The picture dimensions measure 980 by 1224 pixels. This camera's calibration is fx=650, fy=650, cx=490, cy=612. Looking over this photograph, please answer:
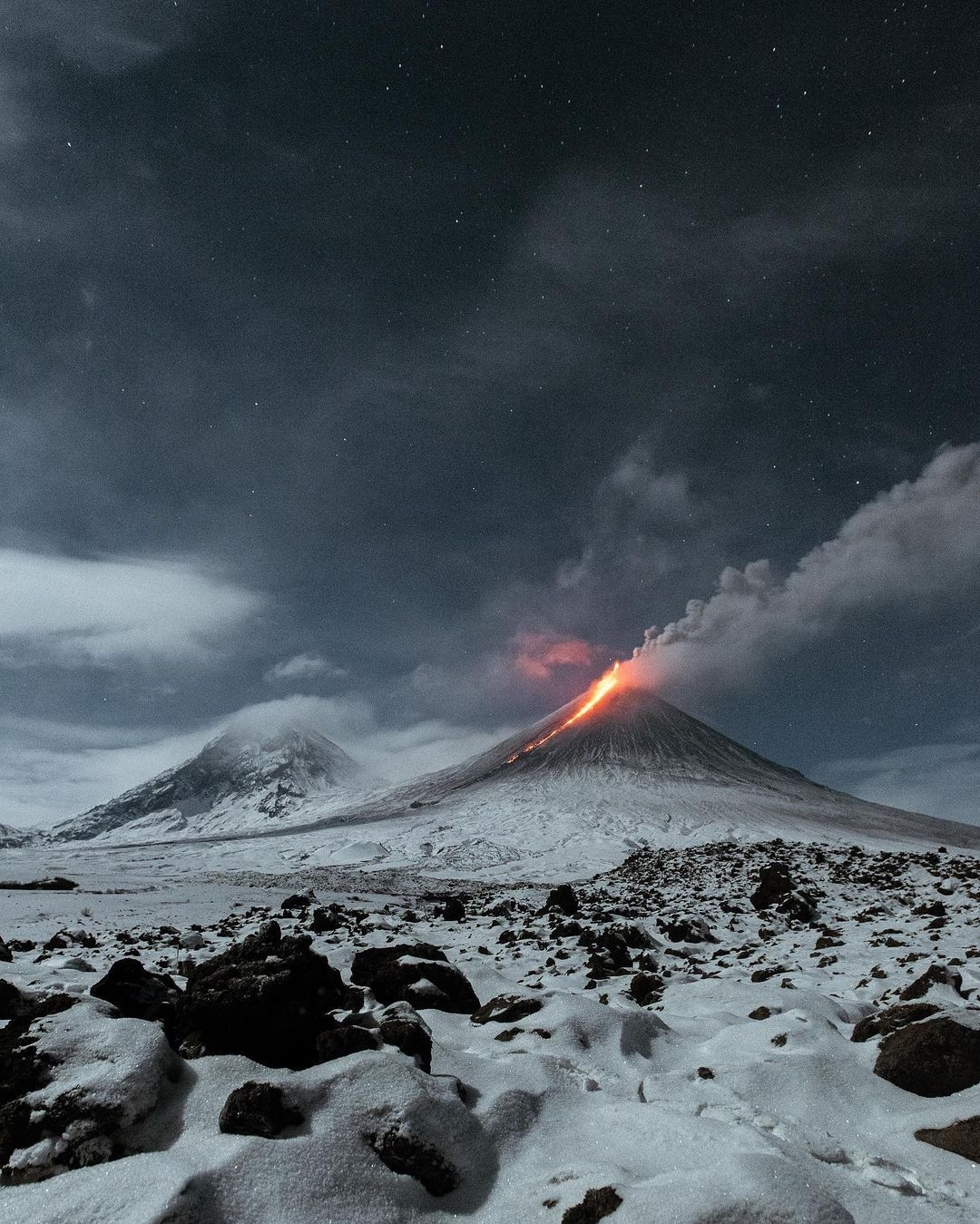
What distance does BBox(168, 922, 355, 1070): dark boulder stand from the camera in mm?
5410

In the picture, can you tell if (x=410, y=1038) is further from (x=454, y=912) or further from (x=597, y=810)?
(x=597, y=810)

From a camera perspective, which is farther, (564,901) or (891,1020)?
(564,901)

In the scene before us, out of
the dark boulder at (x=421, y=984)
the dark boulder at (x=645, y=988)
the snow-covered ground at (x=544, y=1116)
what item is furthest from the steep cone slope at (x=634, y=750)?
the snow-covered ground at (x=544, y=1116)

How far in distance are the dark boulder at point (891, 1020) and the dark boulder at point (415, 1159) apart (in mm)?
4425

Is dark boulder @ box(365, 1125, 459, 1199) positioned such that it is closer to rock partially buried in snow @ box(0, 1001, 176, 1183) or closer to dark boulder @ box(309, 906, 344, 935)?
rock partially buried in snow @ box(0, 1001, 176, 1183)

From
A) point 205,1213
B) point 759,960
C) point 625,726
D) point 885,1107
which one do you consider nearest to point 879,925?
point 759,960

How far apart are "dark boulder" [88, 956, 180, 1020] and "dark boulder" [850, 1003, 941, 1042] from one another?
22.5ft

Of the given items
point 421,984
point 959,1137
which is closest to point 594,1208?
point 959,1137

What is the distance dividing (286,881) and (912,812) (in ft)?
259

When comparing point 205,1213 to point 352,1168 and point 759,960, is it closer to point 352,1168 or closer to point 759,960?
point 352,1168

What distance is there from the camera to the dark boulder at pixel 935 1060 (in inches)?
196

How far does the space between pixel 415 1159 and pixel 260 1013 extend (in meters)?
2.19

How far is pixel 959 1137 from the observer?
4.23 meters

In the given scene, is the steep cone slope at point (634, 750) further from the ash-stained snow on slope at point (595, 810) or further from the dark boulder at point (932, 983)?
the dark boulder at point (932, 983)
